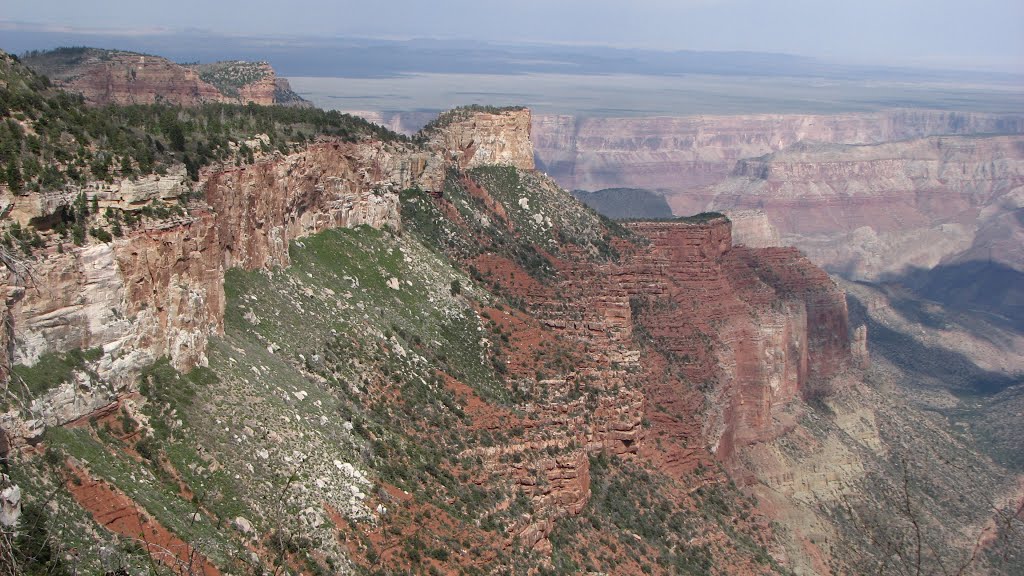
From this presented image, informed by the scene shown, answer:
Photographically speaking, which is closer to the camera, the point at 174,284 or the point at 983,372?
the point at 174,284

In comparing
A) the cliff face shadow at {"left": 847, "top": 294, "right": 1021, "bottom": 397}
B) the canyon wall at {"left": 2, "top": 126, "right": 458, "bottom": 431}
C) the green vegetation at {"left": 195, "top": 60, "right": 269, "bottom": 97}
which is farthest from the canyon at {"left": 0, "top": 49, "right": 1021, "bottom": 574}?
the cliff face shadow at {"left": 847, "top": 294, "right": 1021, "bottom": 397}

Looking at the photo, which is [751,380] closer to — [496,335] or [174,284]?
[496,335]

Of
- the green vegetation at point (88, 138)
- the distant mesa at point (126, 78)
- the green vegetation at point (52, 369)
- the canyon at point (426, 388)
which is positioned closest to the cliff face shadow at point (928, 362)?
the canyon at point (426, 388)

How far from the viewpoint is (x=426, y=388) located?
44.8 meters

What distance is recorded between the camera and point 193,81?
87.5 meters

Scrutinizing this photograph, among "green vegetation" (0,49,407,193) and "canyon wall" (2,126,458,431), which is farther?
"green vegetation" (0,49,407,193)

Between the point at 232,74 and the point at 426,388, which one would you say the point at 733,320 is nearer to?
the point at 426,388

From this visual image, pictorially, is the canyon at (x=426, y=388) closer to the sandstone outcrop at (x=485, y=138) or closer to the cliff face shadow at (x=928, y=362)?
the sandstone outcrop at (x=485, y=138)

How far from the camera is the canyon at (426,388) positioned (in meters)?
28.2

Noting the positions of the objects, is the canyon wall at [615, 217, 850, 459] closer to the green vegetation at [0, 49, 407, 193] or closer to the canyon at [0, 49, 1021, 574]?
the canyon at [0, 49, 1021, 574]

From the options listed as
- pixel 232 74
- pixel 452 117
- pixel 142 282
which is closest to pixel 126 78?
pixel 232 74

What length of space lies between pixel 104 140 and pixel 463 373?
19.5 m

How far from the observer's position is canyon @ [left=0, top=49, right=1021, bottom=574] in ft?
92.6

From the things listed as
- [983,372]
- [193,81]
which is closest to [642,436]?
[193,81]
